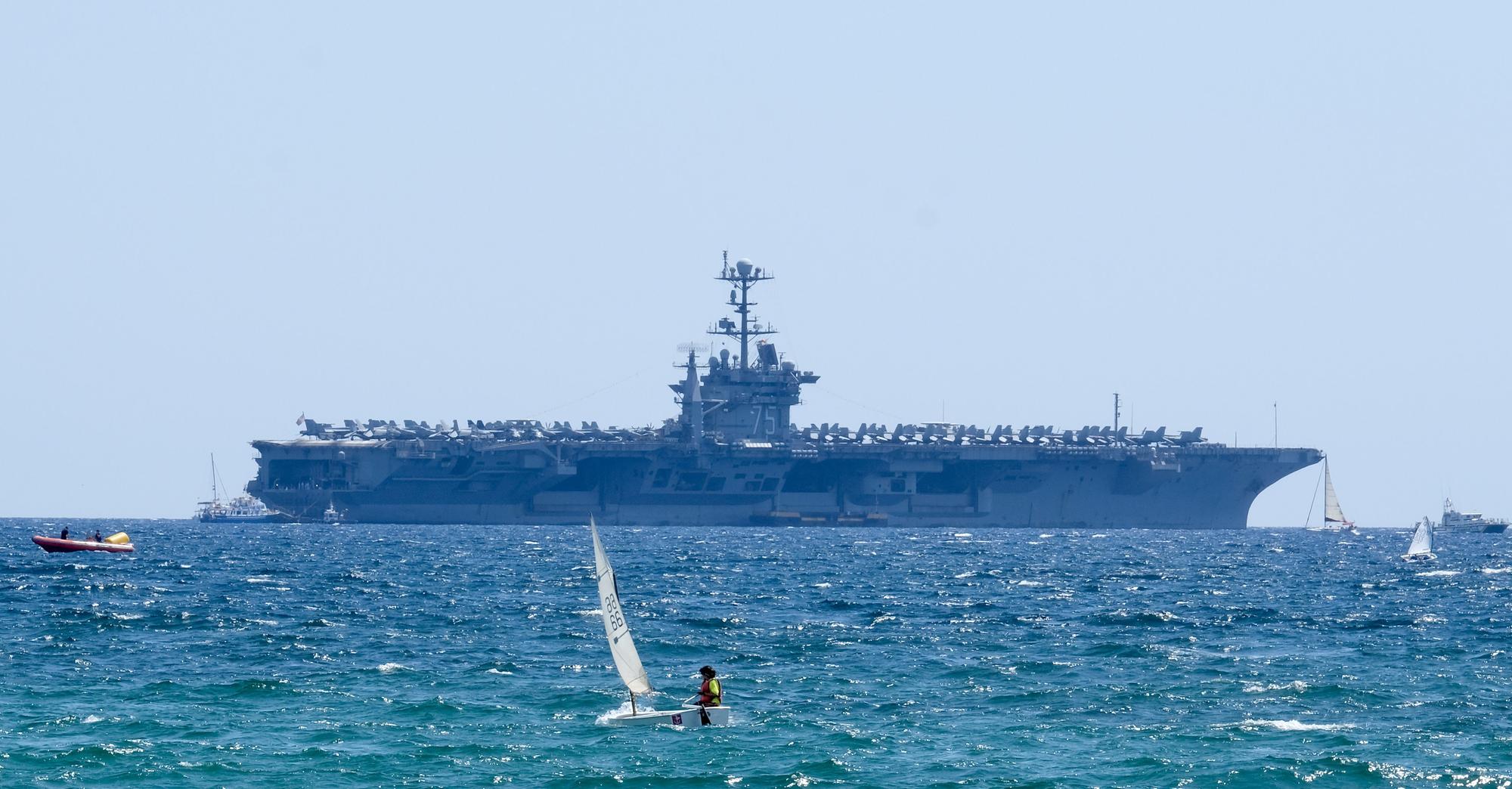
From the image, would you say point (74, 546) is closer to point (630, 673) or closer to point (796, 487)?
point (796, 487)

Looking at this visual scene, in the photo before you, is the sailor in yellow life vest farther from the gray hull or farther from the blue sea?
the gray hull

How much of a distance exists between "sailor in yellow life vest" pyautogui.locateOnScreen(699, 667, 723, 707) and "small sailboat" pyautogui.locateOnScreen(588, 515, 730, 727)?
0.13 m

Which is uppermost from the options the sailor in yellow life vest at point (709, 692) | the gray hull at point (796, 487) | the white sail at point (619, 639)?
the gray hull at point (796, 487)

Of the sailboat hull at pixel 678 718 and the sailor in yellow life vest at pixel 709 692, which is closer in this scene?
the sailboat hull at pixel 678 718

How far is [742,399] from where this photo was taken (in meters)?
125

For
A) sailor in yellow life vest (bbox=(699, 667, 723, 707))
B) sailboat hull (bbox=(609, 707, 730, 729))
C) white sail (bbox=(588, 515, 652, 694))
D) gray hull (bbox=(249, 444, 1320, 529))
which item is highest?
gray hull (bbox=(249, 444, 1320, 529))

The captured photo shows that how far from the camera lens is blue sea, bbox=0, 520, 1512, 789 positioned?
23.3 metres

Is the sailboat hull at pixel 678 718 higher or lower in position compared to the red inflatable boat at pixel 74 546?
lower

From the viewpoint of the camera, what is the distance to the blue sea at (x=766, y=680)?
76.3 ft

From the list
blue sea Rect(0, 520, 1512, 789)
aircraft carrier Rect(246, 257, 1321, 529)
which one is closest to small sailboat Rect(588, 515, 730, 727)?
blue sea Rect(0, 520, 1512, 789)

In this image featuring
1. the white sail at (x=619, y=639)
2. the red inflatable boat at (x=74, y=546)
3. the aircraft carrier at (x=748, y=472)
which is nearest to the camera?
the white sail at (x=619, y=639)

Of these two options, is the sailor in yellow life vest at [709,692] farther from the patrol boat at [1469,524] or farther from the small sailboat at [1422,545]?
the patrol boat at [1469,524]

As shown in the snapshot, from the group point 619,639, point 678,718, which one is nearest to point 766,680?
point 678,718

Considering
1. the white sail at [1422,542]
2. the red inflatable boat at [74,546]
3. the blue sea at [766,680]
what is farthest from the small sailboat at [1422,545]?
the red inflatable boat at [74,546]
